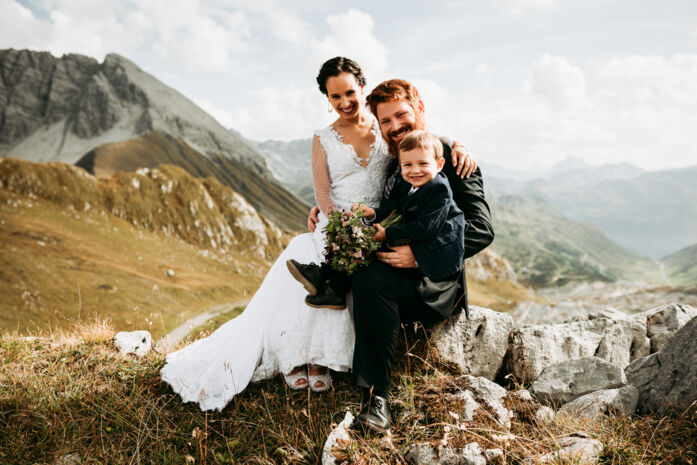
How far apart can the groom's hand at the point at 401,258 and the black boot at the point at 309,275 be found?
758 mm

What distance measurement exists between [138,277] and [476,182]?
57.2m

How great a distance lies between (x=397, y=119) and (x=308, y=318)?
Answer: 279 cm

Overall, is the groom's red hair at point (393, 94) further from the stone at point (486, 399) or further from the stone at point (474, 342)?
the stone at point (486, 399)

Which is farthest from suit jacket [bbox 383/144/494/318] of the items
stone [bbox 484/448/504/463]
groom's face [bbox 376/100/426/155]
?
stone [bbox 484/448/504/463]

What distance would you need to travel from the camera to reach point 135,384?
16.6ft

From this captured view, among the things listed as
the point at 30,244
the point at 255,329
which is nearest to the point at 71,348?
the point at 255,329

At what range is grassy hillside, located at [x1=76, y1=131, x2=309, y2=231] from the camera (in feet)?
457

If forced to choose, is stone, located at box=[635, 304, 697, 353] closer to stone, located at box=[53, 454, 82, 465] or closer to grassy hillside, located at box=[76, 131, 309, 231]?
stone, located at box=[53, 454, 82, 465]

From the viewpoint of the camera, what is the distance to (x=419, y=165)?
13.9 feet

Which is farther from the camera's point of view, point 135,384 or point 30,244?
point 30,244

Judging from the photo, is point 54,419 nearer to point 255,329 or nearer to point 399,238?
point 255,329

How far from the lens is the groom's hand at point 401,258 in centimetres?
426

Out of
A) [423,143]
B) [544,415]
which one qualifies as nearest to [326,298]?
[423,143]

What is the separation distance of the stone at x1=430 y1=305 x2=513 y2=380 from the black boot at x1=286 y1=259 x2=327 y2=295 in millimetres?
1844
